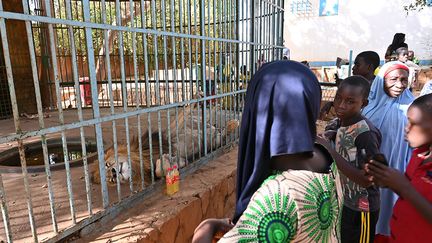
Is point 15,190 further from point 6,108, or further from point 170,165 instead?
point 6,108

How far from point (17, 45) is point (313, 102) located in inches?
291

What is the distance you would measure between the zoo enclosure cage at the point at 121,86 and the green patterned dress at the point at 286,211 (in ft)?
4.53

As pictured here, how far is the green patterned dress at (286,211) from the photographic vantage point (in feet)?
3.44

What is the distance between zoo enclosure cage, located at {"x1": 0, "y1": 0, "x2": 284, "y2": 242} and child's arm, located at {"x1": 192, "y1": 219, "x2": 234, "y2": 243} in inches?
Result: 43.7

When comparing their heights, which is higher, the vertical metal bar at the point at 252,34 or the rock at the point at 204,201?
the vertical metal bar at the point at 252,34

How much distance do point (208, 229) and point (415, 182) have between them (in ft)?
4.08

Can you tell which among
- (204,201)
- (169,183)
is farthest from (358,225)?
(169,183)

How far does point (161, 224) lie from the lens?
2.37 m

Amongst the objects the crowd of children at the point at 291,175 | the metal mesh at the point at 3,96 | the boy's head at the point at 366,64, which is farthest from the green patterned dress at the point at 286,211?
the metal mesh at the point at 3,96

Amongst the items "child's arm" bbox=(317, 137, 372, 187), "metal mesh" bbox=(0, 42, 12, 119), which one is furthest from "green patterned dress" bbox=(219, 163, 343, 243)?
"metal mesh" bbox=(0, 42, 12, 119)

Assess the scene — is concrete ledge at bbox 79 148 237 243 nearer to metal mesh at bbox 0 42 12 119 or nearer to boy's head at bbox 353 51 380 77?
boy's head at bbox 353 51 380 77

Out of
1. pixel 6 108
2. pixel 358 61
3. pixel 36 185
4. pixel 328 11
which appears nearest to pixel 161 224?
pixel 36 185

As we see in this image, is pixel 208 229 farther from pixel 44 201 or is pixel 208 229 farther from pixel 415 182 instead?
pixel 44 201

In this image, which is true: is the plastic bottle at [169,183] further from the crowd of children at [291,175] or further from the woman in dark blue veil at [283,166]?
the woman in dark blue veil at [283,166]
